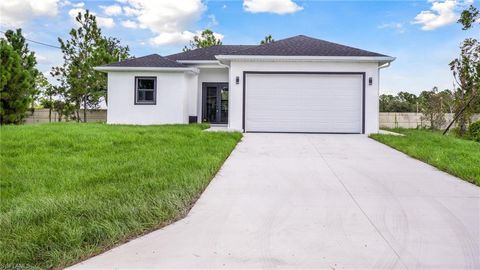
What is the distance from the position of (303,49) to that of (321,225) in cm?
1123

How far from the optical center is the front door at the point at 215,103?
17.4 meters

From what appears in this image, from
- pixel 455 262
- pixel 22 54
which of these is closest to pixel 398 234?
pixel 455 262

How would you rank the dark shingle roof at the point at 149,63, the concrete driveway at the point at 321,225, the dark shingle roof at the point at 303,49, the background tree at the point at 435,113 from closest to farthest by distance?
the concrete driveway at the point at 321,225, the dark shingle roof at the point at 303,49, the dark shingle roof at the point at 149,63, the background tree at the point at 435,113

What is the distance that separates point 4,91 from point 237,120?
42.2 ft

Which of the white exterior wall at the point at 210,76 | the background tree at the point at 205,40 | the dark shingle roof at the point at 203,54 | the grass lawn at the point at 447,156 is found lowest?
the grass lawn at the point at 447,156

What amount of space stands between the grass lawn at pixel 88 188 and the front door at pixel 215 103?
7.64 meters

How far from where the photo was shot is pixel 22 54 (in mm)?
20453

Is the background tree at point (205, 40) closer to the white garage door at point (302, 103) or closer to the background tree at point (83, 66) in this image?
the background tree at point (83, 66)

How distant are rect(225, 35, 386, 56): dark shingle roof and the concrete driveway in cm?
760

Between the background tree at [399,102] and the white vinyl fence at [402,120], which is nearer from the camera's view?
the white vinyl fence at [402,120]

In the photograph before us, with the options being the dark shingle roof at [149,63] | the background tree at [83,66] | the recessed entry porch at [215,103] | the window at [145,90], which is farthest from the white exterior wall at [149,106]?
the background tree at [83,66]

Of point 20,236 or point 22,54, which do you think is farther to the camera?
point 22,54

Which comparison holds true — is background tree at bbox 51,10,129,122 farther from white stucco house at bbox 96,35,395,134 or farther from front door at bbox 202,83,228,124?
white stucco house at bbox 96,35,395,134

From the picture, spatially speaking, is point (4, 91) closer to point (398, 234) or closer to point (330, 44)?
point (330, 44)
